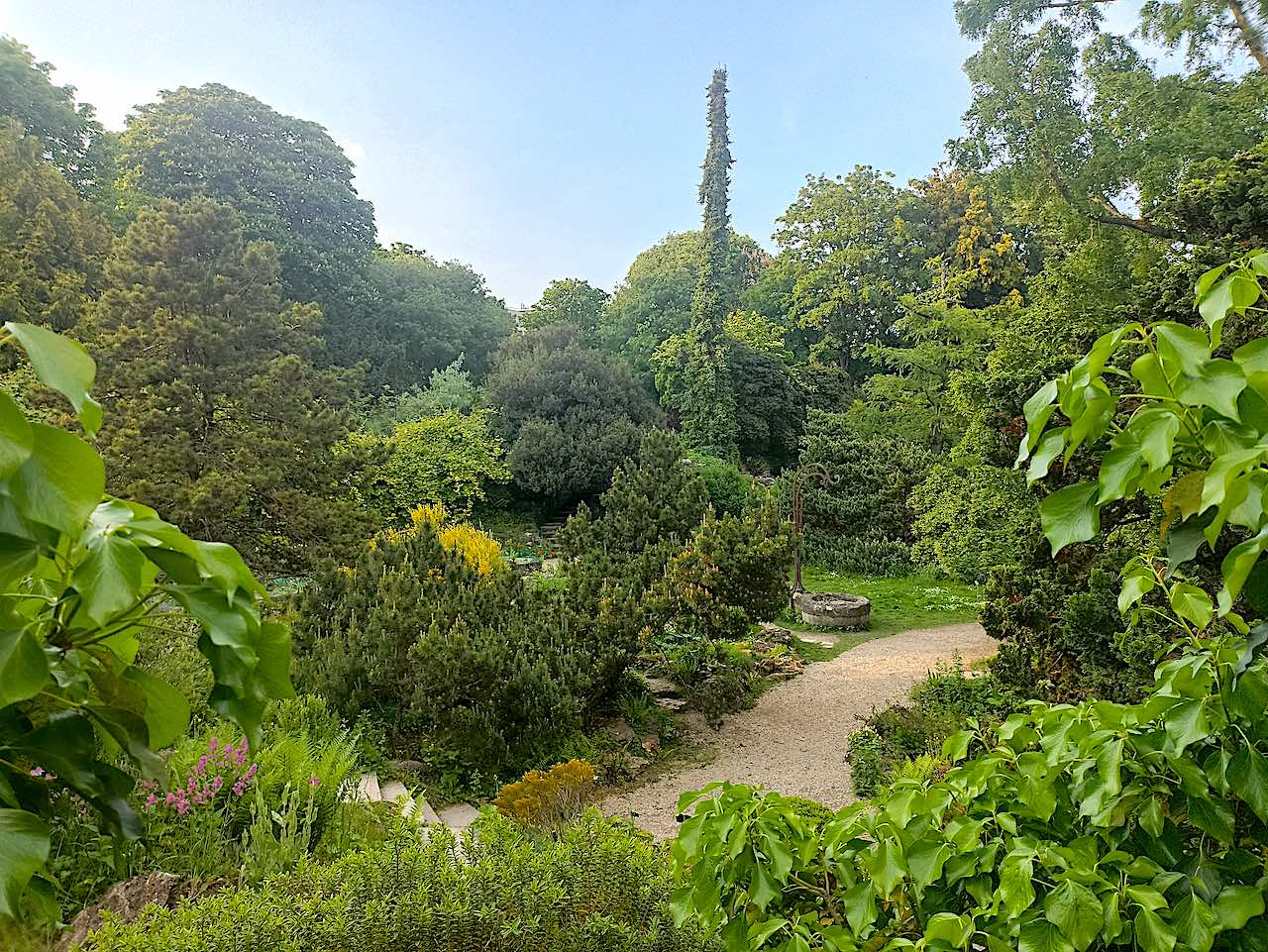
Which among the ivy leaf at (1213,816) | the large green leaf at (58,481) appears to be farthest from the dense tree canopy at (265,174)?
the ivy leaf at (1213,816)

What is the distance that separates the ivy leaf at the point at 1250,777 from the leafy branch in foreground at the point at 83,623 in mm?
1185

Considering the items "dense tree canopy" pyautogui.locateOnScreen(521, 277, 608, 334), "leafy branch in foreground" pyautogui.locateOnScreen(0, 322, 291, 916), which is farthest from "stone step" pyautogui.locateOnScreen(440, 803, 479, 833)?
"dense tree canopy" pyautogui.locateOnScreen(521, 277, 608, 334)

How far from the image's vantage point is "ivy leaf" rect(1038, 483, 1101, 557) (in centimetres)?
87

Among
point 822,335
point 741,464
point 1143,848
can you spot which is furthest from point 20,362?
point 822,335

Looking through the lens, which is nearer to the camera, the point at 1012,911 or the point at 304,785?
the point at 1012,911

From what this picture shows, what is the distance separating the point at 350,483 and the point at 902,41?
25.6 feet

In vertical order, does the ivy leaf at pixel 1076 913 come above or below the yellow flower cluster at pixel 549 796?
above

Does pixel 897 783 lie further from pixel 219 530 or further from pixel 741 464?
pixel 741 464

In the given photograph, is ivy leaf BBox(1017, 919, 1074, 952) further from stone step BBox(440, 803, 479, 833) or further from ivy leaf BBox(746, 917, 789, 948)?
stone step BBox(440, 803, 479, 833)

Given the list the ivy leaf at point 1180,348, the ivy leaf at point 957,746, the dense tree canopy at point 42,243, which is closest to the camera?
the ivy leaf at point 1180,348

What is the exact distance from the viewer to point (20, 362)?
29.4ft

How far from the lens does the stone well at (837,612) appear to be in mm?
10766

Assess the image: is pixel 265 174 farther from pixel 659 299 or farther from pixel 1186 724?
pixel 1186 724

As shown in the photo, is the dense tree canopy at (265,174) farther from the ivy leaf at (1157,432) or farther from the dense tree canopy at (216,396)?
the ivy leaf at (1157,432)
